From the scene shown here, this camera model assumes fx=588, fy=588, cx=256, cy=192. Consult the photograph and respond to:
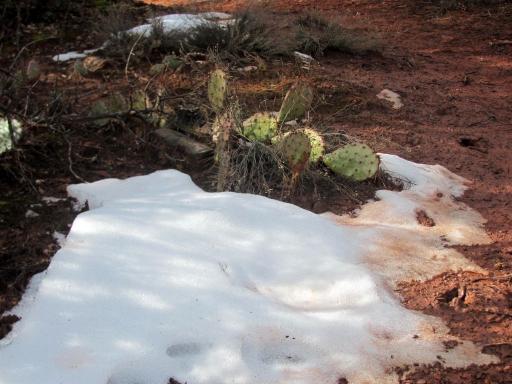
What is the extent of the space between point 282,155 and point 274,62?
2833 mm

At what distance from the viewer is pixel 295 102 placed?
4215 mm

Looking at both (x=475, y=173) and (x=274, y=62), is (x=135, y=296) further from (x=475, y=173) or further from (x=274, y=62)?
(x=274, y=62)

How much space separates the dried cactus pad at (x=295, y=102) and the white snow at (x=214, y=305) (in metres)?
1.08

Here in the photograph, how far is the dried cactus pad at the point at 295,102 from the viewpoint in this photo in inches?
165

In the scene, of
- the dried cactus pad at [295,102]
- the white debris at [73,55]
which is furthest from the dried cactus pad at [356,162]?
the white debris at [73,55]

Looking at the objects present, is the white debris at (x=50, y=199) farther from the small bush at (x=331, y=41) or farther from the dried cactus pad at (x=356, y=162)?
the small bush at (x=331, y=41)

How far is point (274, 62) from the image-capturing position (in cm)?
645

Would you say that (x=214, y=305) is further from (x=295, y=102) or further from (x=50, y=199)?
(x=295, y=102)

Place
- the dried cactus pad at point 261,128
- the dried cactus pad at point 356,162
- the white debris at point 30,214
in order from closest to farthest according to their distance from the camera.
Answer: the white debris at point 30,214 < the dried cactus pad at point 356,162 < the dried cactus pad at point 261,128

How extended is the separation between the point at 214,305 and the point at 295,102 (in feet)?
6.79

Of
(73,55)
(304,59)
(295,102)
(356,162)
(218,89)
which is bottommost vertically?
(304,59)

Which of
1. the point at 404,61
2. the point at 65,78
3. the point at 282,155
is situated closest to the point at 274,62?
the point at 404,61

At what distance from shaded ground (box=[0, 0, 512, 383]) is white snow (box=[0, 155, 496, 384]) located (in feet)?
0.58

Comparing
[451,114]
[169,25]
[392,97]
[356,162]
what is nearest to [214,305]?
[356,162]
